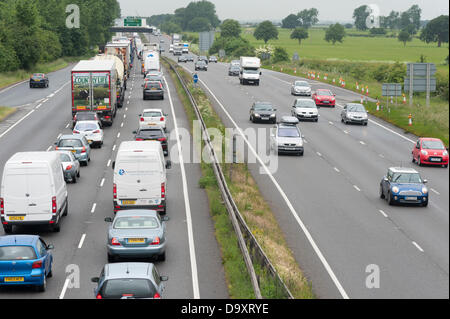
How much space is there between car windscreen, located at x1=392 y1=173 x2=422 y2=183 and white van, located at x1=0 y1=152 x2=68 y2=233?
14.2m

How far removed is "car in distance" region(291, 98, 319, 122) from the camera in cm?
6150

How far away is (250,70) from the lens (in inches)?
3642

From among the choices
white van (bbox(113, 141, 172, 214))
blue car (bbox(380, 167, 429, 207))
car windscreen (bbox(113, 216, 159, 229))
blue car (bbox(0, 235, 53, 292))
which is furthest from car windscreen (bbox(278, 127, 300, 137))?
blue car (bbox(0, 235, 53, 292))

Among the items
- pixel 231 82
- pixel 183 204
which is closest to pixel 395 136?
pixel 183 204

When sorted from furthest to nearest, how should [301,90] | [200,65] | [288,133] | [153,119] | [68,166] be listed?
[200,65], [301,90], [153,119], [288,133], [68,166]

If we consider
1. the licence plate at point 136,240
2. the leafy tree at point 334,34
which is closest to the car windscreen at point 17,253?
the licence plate at point 136,240

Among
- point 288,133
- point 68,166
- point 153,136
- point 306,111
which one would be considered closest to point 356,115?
point 306,111

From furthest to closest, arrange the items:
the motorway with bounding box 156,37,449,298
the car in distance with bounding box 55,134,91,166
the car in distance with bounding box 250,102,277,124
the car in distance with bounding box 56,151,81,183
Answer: the car in distance with bounding box 250,102,277,124
the car in distance with bounding box 55,134,91,166
the car in distance with bounding box 56,151,81,183
the motorway with bounding box 156,37,449,298

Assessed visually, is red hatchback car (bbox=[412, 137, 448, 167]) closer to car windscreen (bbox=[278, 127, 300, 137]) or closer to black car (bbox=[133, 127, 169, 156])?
car windscreen (bbox=[278, 127, 300, 137])

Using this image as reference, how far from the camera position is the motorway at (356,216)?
57.7 ft

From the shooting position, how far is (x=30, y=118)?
6125 cm

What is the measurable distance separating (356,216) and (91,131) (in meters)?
22.5

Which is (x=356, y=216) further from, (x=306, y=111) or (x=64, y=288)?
(x=306, y=111)
